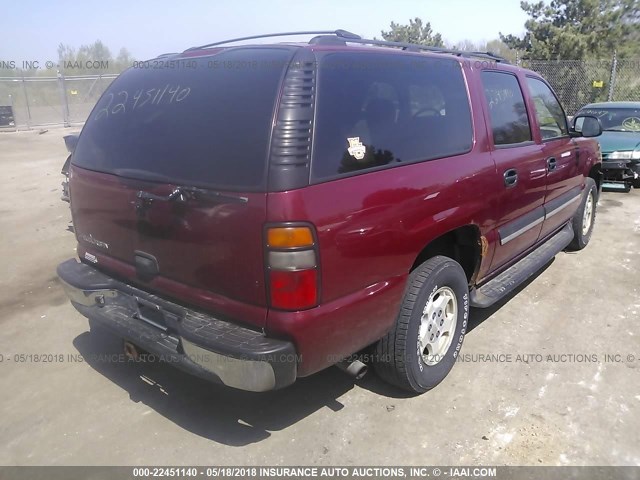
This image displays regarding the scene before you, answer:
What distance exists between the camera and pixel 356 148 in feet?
8.46

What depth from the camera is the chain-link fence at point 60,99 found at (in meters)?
19.4

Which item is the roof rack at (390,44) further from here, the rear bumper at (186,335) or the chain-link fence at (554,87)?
the chain-link fence at (554,87)

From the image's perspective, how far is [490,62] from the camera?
3.98 metres

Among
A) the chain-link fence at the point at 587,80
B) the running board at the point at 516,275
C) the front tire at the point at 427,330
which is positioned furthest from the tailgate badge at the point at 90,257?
the chain-link fence at the point at 587,80

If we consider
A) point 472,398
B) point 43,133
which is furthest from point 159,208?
point 43,133

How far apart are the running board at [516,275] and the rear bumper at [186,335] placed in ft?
5.84

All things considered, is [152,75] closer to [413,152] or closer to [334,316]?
[413,152]

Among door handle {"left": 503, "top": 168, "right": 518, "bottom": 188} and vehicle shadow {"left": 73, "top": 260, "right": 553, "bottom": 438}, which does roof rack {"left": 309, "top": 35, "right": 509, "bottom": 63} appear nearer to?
door handle {"left": 503, "top": 168, "right": 518, "bottom": 188}

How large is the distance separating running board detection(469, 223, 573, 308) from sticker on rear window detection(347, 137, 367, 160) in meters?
1.56

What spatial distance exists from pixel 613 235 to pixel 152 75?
5.84 meters

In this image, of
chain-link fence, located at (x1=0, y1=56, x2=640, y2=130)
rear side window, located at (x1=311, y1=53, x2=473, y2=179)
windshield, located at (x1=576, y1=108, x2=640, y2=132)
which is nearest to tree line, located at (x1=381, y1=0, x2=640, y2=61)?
chain-link fence, located at (x1=0, y1=56, x2=640, y2=130)

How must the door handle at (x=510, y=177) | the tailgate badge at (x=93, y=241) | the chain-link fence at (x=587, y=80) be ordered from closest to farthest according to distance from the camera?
the tailgate badge at (x=93, y=241) < the door handle at (x=510, y=177) < the chain-link fence at (x=587, y=80)

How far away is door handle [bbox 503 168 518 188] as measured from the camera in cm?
364

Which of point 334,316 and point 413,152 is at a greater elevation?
point 413,152
